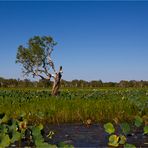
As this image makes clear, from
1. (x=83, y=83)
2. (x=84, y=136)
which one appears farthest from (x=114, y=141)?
(x=83, y=83)

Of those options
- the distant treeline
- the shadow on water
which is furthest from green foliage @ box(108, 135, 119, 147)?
the distant treeline

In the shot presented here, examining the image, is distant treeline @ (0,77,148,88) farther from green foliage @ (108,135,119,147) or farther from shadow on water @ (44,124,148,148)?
green foliage @ (108,135,119,147)

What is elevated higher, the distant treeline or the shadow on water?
the distant treeline

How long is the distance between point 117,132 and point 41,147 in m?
4.16

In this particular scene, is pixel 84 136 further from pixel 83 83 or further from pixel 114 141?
pixel 83 83

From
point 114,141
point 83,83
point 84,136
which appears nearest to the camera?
point 114,141

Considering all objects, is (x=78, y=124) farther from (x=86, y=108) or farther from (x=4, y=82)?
(x=4, y=82)

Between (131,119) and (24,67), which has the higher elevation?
(24,67)

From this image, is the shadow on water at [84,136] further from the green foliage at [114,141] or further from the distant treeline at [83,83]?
the distant treeline at [83,83]

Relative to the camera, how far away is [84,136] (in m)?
10.3

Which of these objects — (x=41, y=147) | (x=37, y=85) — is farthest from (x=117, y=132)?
(x=37, y=85)

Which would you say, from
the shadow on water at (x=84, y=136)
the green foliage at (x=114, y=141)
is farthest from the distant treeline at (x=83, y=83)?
the green foliage at (x=114, y=141)

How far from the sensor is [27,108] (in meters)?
13.7

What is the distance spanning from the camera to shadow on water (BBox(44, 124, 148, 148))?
9.20 metres
